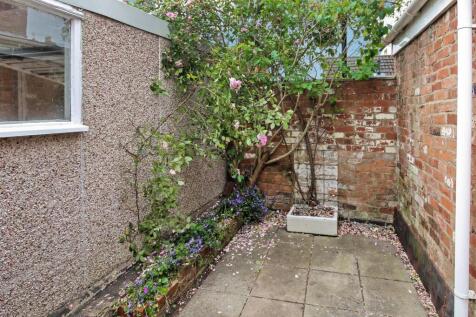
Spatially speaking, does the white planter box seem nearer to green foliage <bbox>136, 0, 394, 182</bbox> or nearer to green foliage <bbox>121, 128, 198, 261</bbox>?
green foliage <bbox>136, 0, 394, 182</bbox>

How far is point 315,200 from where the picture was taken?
5.46m

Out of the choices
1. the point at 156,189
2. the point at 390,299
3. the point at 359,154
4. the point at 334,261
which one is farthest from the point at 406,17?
the point at 156,189

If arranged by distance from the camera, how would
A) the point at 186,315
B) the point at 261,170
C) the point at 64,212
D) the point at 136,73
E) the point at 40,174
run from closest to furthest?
1. the point at 40,174
2. the point at 64,212
3. the point at 186,315
4. the point at 136,73
5. the point at 261,170

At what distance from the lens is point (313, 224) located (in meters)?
4.81

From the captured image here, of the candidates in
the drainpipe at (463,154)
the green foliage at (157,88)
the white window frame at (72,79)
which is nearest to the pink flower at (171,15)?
the green foliage at (157,88)

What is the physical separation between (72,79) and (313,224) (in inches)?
144

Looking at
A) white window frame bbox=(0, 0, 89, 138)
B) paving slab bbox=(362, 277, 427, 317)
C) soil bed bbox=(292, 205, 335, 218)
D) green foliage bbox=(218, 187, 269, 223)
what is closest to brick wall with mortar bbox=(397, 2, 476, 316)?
paving slab bbox=(362, 277, 427, 317)

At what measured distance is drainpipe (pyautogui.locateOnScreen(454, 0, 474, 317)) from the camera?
2.35 meters

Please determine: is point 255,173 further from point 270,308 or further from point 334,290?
point 270,308

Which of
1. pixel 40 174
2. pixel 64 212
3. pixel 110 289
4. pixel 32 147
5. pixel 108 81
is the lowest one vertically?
pixel 110 289

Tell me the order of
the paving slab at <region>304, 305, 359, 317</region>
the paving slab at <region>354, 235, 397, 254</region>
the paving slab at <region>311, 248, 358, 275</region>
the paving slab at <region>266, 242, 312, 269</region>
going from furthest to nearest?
the paving slab at <region>354, 235, 397, 254</region> → the paving slab at <region>266, 242, 312, 269</region> → the paving slab at <region>311, 248, 358, 275</region> → the paving slab at <region>304, 305, 359, 317</region>

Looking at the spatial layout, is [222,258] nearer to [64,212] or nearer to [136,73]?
[64,212]

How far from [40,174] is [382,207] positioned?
4694mm

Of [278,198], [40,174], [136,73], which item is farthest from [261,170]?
[40,174]
